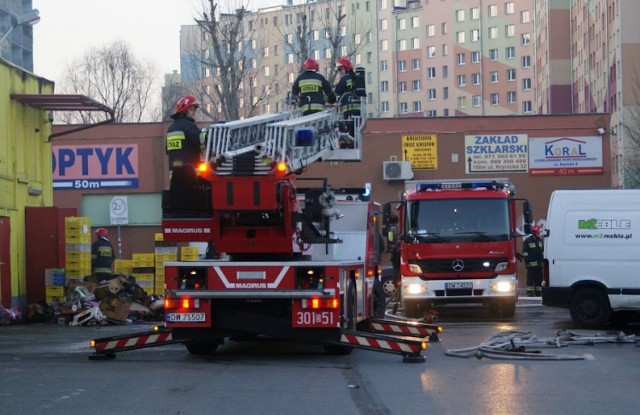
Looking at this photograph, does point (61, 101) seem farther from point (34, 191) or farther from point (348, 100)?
point (348, 100)

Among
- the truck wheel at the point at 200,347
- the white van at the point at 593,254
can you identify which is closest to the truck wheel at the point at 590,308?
the white van at the point at 593,254

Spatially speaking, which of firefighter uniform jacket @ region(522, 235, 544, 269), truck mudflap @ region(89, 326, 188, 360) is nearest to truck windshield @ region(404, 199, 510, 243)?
firefighter uniform jacket @ region(522, 235, 544, 269)

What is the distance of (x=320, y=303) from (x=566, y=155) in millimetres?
23596

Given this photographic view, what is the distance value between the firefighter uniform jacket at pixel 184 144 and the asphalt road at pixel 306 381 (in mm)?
2615

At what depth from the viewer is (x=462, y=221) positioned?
827 inches

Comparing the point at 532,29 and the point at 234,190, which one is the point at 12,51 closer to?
the point at 532,29

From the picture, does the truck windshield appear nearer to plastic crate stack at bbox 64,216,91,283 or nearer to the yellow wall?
plastic crate stack at bbox 64,216,91,283

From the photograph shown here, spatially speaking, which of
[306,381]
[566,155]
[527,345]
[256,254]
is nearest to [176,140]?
[256,254]

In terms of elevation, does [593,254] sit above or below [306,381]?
above

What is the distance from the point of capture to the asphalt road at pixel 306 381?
997cm

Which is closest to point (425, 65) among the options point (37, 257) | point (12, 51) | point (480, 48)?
point (480, 48)

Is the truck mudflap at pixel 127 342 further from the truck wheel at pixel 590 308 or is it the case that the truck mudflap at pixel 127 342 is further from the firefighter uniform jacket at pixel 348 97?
the truck wheel at pixel 590 308

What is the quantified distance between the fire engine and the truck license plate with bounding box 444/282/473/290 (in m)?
6.67

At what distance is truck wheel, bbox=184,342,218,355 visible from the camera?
583 inches
